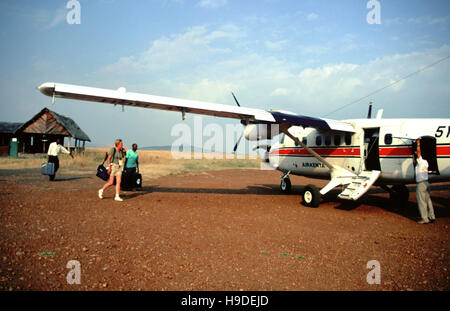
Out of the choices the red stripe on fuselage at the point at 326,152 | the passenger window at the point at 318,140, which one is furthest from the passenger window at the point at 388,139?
the passenger window at the point at 318,140

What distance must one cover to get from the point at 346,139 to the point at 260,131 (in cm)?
327

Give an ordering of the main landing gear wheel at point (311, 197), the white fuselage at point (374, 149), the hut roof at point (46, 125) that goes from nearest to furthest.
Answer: the white fuselage at point (374, 149) → the main landing gear wheel at point (311, 197) → the hut roof at point (46, 125)

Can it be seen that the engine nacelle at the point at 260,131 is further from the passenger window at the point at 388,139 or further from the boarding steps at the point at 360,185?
the passenger window at the point at 388,139

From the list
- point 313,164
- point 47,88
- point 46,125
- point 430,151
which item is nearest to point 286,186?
point 313,164

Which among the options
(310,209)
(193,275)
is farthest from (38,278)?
(310,209)

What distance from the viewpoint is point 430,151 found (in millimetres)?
8203

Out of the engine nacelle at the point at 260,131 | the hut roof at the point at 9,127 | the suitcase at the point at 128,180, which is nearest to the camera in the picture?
the engine nacelle at the point at 260,131

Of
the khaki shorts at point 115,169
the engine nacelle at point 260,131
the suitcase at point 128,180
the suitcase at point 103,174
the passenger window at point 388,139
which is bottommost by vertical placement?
the suitcase at point 128,180

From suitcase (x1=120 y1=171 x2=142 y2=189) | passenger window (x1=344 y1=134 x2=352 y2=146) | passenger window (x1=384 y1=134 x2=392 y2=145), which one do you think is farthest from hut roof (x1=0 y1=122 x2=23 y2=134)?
passenger window (x1=384 y1=134 x2=392 y2=145)

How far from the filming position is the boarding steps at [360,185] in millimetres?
8391

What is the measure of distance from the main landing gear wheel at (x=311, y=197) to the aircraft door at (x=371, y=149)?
2206 millimetres

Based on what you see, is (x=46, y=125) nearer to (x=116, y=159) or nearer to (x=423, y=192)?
(x=116, y=159)

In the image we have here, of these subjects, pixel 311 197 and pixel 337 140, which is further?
pixel 337 140

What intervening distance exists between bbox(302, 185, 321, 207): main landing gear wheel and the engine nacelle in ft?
8.05
